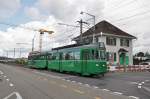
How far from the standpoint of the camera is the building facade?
63.0 metres

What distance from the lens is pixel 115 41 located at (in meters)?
65.2

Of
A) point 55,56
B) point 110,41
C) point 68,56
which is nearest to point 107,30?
point 110,41

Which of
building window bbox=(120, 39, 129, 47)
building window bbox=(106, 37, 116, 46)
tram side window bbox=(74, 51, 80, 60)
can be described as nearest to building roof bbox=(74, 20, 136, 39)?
building window bbox=(106, 37, 116, 46)

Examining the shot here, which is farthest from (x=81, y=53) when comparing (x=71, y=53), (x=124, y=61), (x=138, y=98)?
(x=124, y=61)

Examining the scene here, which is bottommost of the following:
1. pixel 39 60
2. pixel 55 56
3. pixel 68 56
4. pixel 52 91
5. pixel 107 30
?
pixel 52 91

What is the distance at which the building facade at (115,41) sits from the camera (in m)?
63.0

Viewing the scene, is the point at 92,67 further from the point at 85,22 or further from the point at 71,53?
the point at 85,22

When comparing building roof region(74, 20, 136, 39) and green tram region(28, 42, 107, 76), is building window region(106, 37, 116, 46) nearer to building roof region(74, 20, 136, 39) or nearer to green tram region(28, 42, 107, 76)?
building roof region(74, 20, 136, 39)

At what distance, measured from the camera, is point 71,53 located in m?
36.8

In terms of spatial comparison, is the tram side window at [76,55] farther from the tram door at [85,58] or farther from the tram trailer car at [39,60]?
the tram trailer car at [39,60]

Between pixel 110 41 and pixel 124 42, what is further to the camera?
pixel 124 42

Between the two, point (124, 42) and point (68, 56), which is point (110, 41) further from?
point (68, 56)

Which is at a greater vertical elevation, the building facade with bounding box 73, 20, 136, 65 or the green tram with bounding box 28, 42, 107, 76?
the building facade with bounding box 73, 20, 136, 65

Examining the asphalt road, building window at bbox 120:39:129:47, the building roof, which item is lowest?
the asphalt road
